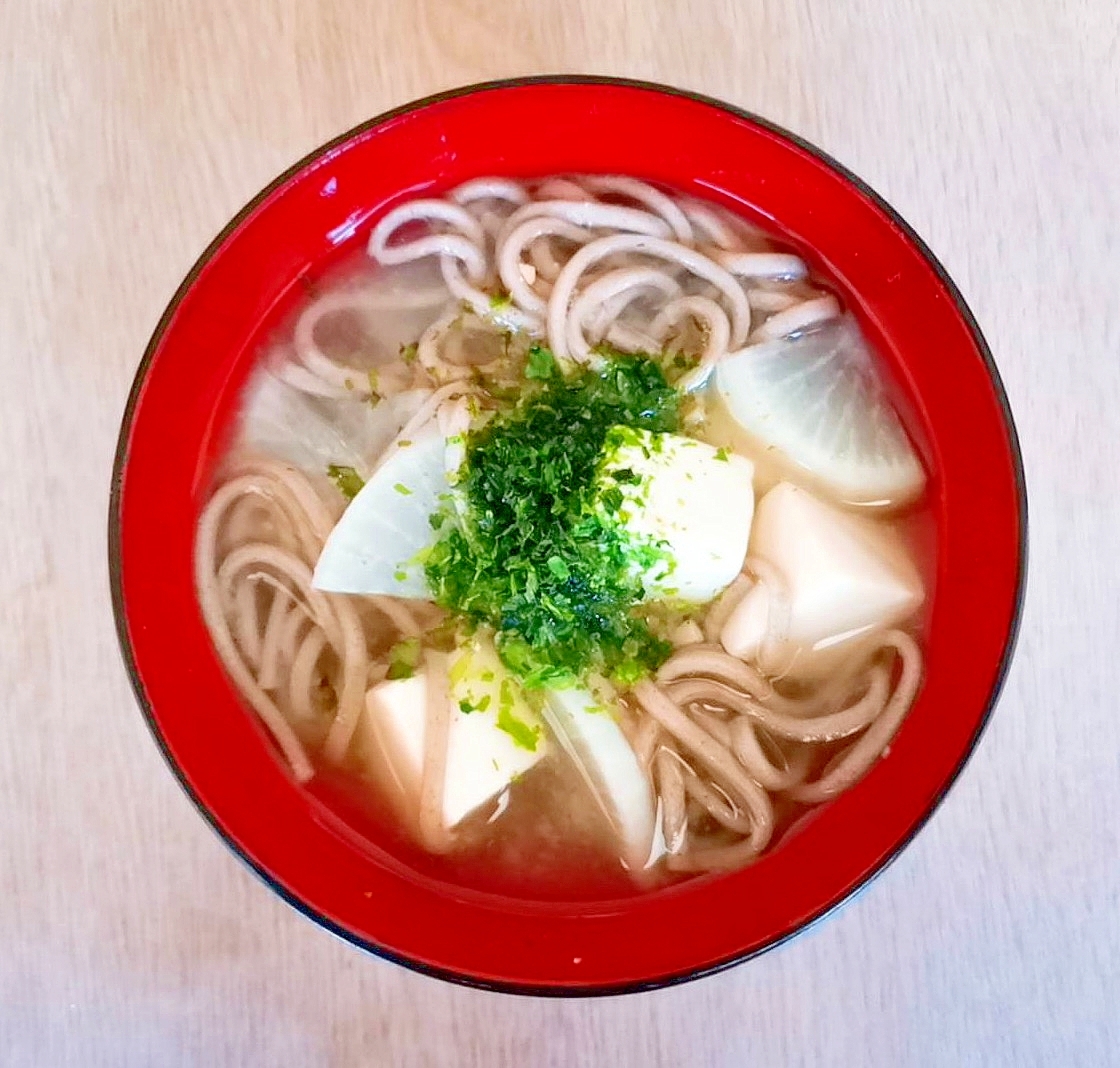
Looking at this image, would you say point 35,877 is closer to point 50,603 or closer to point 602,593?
point 50,603

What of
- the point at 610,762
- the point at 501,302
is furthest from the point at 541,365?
the point at 610,762

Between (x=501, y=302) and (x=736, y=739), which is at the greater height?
(x=501, y=302)

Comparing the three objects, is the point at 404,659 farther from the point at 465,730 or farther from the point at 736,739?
the point at 736,739

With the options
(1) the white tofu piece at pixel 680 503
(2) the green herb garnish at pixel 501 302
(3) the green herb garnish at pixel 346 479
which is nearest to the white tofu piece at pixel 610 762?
(1) the white tofu piece at pixel 680 503

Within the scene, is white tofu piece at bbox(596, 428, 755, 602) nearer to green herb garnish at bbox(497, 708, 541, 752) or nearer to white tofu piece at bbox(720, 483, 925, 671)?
white tofu piece at bbox(720, 483, 925, 671)

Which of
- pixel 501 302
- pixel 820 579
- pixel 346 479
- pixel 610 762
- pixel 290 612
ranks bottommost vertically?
pixel 610 762

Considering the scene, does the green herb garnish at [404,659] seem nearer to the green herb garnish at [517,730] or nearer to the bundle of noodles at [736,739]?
the green herb garnish at [517,730]

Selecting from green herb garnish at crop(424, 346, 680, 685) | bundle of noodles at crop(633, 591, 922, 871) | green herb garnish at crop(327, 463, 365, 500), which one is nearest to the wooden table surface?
bundle of noodles at crop(633, 591, 922, 871)

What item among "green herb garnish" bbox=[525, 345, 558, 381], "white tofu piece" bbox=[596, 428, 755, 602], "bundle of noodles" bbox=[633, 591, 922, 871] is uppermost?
"green herb garnish" bbox=[525, 345, 558, 381]
